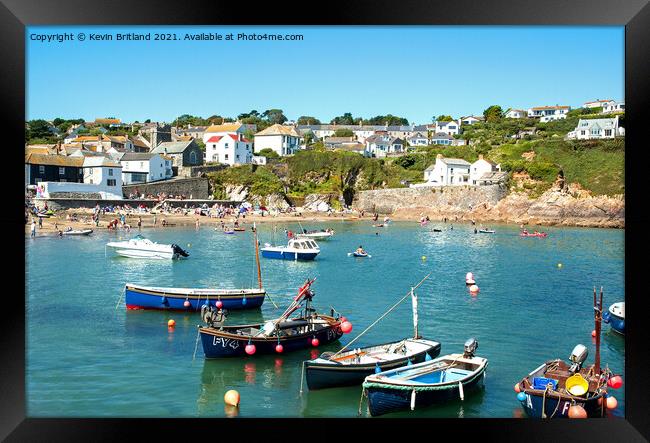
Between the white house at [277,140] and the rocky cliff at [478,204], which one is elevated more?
the white house at [277,140]

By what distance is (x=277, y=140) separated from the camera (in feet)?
158

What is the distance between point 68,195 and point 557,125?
39.5m

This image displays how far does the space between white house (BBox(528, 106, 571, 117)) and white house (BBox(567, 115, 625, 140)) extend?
8.62 metres

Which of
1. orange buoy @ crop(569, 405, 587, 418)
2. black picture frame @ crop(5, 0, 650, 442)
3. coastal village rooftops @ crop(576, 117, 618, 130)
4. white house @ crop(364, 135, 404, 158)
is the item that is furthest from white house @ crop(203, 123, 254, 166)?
orange buoy @ crop(569, 405, 587, 418)

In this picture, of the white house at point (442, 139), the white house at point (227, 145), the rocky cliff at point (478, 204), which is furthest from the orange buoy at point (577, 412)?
the white house at point (442, 139)

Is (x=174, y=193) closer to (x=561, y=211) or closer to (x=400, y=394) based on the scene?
(x=561, y=211)

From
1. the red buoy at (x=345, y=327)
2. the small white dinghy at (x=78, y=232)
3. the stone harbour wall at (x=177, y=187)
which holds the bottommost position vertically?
the red buoy at (x=345, y=327)

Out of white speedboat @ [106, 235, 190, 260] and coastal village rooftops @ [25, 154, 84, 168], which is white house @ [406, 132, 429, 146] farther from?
white speedboat @ [106, 235, 190, 260]

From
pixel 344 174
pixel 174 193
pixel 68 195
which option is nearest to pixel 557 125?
pixel 344 174

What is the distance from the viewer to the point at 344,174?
4581cm

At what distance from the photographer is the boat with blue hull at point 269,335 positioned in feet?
35.4

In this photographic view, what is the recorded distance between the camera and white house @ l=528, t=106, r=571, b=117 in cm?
5656
